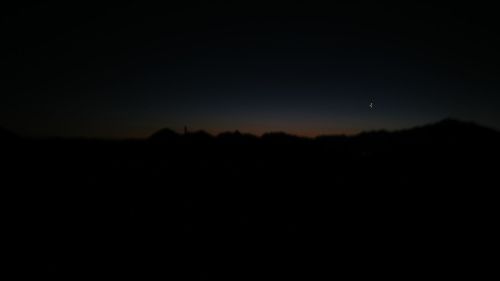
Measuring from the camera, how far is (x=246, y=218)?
24859 millimetres

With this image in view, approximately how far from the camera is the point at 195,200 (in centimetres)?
2795

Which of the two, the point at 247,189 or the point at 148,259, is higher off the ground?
the point at 247,189

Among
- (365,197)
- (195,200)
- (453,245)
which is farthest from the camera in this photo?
(365,197)

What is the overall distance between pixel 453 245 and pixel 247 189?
737 inches

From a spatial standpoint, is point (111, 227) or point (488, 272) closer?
point (488, 272)

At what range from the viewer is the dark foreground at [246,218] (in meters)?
18.0

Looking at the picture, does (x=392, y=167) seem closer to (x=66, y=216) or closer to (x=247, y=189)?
(x=247, y=189)

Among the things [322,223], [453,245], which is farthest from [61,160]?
[453,245]

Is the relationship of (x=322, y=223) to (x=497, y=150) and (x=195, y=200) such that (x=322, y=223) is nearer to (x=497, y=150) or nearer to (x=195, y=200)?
(x=195, y=200)

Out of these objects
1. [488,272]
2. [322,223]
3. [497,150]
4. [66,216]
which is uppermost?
[497,150]

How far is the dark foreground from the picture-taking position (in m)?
18.0

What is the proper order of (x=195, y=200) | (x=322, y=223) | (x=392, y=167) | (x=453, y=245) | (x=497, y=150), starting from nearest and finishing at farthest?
(x=453, y=245) → (x=322, y=223) → (x=195, y=200) → (x=392, y=167) → (x=497, y=150)

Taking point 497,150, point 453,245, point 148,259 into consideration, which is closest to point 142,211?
point 148,259

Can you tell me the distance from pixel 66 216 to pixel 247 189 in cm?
1685
